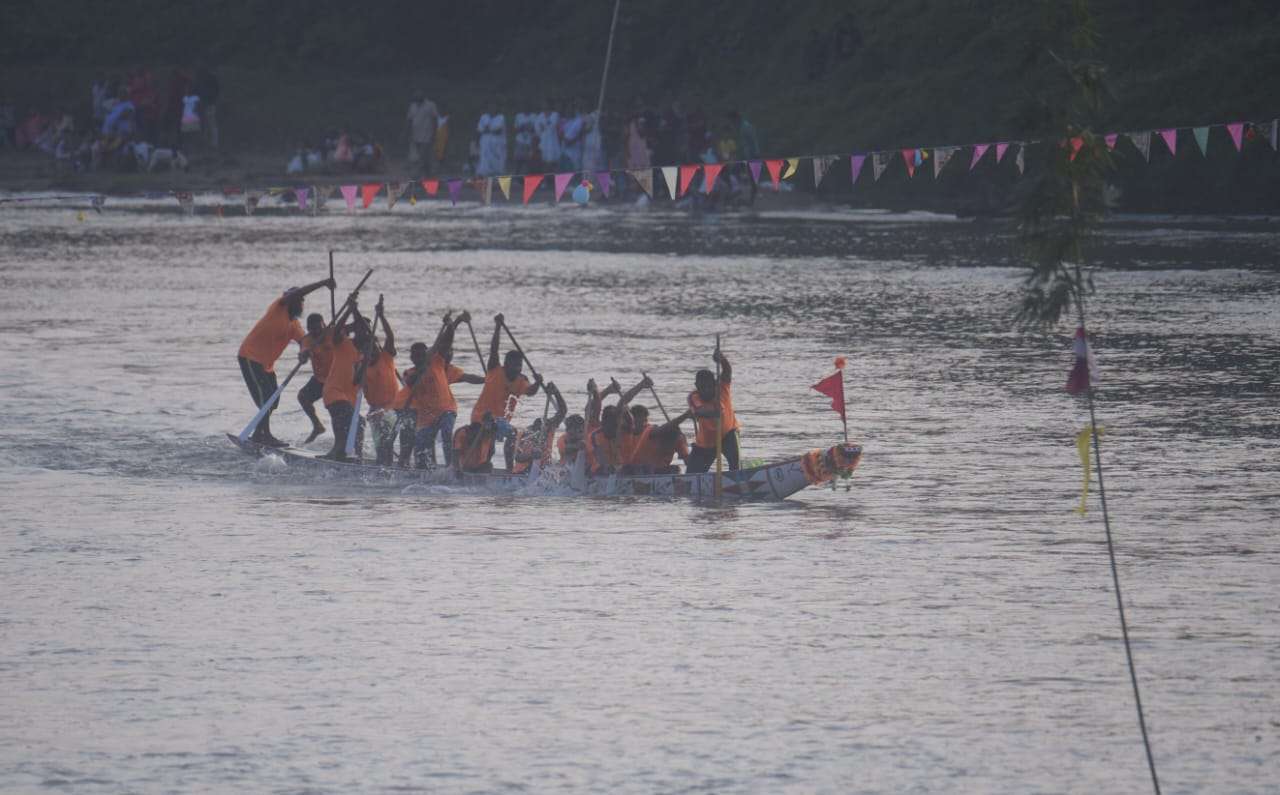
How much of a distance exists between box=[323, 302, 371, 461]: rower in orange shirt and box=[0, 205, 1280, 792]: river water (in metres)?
0.64

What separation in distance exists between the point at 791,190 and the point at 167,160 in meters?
14.4

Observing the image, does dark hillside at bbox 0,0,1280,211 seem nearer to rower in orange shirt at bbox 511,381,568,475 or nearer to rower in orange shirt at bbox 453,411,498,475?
rower in orange shirt at bbox 511,381,568,475

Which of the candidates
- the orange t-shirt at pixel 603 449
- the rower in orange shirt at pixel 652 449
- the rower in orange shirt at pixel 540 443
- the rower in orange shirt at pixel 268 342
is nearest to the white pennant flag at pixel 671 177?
the rower in orange shirt at pixel 268 342

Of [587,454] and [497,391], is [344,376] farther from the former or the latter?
[587,454]

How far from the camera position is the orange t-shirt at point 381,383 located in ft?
58.9

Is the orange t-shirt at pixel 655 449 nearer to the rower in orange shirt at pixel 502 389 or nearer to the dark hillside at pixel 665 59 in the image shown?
the rower in orange shirt at pixel 502 389

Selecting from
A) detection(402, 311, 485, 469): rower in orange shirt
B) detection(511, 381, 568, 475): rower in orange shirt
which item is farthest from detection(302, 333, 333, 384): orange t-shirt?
detection(511, 381, 568, 475): rower in orange shirt

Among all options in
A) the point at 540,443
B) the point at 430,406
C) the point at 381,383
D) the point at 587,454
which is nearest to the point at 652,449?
the point at 587,454

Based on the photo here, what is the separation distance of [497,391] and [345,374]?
1581 millimetres

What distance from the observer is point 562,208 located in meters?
48.6

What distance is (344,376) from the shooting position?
1798 centimetres

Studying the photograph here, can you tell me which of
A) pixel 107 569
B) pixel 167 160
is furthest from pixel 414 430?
pixel 167 160

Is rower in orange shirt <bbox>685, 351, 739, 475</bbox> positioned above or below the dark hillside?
below

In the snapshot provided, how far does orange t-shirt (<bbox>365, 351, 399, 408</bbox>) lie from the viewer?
17.9 meters
